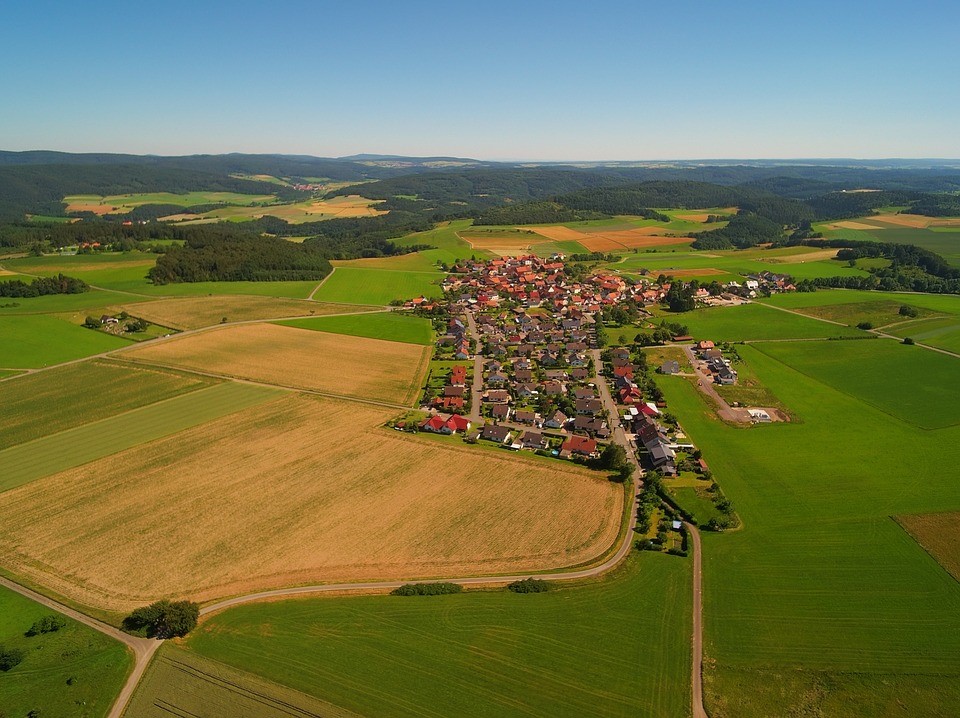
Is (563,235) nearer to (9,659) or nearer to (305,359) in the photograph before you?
(305,359)

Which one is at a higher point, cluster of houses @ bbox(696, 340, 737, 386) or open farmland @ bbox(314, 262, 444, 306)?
open farmland @ bbox(314, 262, 444, 306)

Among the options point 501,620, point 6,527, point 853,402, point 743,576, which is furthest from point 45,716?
point 853,402

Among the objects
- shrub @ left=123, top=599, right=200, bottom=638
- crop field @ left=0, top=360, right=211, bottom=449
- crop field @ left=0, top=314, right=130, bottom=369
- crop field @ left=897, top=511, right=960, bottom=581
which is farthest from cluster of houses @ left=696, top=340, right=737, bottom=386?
crop field @ left=0, top=314, right=130, bottom=369

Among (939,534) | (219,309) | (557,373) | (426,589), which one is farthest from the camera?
(219,309)

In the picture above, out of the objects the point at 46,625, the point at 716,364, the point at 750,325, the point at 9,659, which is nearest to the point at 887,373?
the point at 716,364

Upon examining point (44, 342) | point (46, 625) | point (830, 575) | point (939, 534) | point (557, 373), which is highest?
point (44, 342)

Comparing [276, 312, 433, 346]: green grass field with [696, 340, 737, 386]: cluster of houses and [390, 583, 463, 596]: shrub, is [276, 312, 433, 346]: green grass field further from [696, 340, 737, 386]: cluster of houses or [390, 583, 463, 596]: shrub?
[390, 583, 463, 596]: shrub
